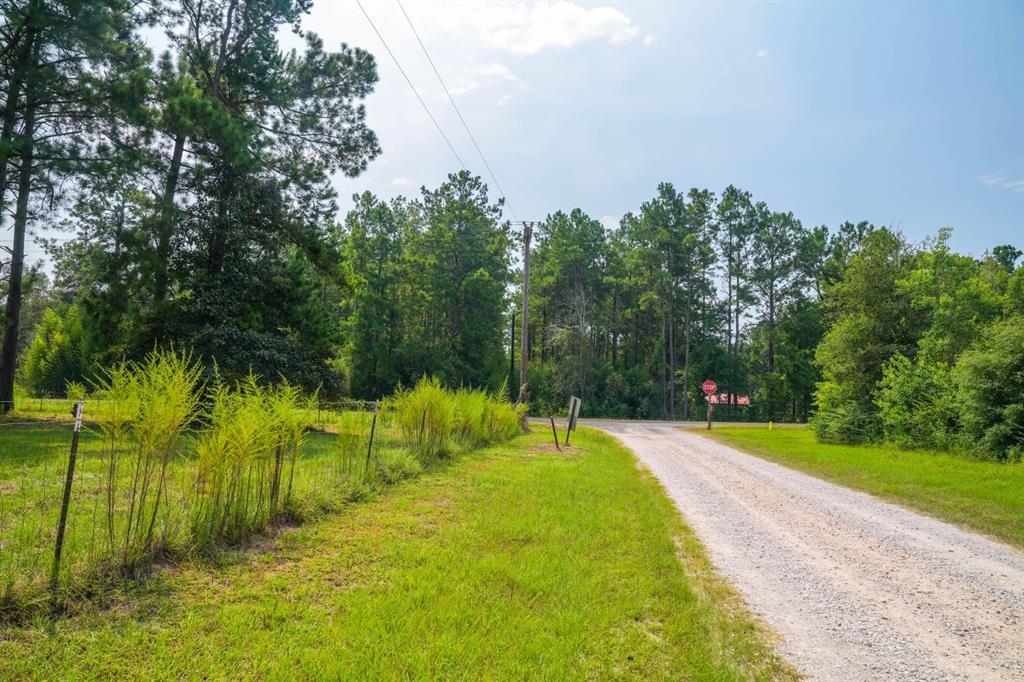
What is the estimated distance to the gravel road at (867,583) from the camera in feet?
11.4

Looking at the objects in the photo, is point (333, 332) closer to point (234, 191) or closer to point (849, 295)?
point (234, 191)

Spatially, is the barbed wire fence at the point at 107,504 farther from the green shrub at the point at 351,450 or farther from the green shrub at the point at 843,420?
the green shrub at the point at 843,420

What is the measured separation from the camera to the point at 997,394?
14.0 metres

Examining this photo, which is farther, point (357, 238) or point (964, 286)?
point (357, 238)

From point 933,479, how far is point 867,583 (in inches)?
312

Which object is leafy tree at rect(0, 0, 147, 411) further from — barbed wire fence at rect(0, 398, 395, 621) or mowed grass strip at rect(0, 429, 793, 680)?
mowed grass strip at rect(0, 429, 793, 680)

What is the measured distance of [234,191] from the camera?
16.2 metres

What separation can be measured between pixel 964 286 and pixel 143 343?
92.4 ft

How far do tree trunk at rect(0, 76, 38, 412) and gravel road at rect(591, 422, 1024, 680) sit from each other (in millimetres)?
19079

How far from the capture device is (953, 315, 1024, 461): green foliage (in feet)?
43.3

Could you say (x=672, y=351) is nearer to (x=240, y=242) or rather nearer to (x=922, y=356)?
(x=922, y=356)

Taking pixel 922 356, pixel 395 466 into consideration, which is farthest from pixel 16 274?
pixel 922 356

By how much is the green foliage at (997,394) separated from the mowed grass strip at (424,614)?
12.5m

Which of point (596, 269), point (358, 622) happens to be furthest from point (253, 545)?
point (596, 269)
